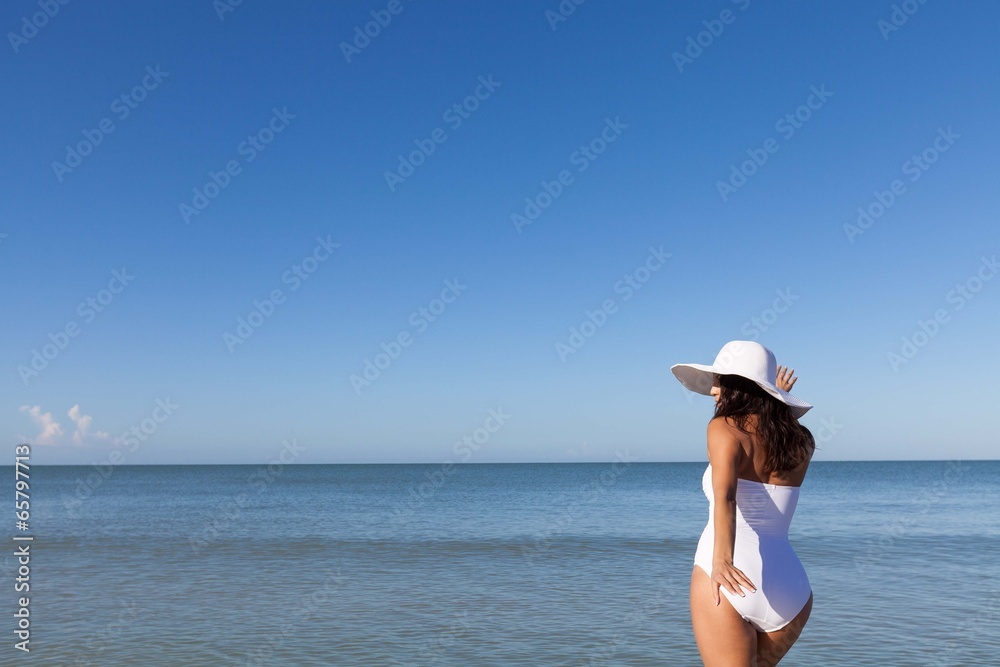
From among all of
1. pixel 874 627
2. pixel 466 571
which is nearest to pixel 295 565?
pixel 466 571

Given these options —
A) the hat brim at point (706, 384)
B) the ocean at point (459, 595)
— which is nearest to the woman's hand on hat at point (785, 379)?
the hat brim at point (706, 384)

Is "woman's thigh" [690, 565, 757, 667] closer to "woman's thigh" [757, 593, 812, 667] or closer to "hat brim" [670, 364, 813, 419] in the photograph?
"woman's thigh" [757, 593, 812, 667]

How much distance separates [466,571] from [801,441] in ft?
36.1

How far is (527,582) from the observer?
11.7 meters

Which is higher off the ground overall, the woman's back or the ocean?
the woman's back

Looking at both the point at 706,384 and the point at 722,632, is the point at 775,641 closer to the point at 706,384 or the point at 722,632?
the point at 722,632

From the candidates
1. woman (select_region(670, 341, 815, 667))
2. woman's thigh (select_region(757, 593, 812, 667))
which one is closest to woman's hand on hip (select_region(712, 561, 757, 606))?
woman (select_region(670, 341, 815, 667))

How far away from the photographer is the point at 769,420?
108 inches

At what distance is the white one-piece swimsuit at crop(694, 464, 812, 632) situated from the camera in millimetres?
2717

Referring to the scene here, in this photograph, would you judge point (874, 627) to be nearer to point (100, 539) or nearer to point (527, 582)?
point (527, 582)

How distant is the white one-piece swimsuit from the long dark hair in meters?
0.12

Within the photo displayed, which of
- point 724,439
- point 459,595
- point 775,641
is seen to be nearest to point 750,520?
point 724,439

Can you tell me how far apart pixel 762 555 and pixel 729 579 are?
0.60 ft

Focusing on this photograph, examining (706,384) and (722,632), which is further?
(706,384)
